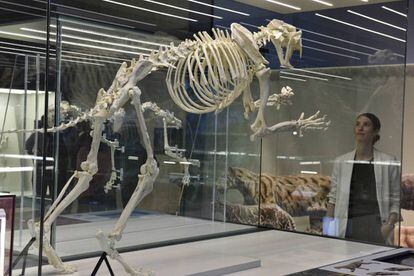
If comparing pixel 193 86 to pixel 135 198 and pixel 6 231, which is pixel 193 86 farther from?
pixel 6 231

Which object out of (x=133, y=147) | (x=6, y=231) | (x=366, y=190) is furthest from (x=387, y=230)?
(x=6, y=231)

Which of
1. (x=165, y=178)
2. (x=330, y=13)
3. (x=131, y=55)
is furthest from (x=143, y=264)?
(x=330, y=13)

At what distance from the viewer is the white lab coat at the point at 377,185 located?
5832 mm

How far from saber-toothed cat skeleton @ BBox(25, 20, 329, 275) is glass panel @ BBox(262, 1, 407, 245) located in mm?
1826

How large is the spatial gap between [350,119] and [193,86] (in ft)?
7.96

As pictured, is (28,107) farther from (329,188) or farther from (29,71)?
(329,188)

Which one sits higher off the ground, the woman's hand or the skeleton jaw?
the skeleton jaw

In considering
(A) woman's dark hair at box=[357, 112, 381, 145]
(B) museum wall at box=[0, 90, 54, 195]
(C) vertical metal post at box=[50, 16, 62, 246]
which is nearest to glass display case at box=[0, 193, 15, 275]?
(B) museum wall at box=[0, 90, 54, 195]

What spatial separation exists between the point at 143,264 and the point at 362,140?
2788mm

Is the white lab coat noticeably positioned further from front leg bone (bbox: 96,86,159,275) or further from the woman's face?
front leg bone (bbox: 96,86,159,275)

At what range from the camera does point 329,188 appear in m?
6.23

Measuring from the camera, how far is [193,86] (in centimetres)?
424

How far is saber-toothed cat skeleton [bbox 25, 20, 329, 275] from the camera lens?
12.5 ft

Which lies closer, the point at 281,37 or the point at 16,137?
the point at 16,137
